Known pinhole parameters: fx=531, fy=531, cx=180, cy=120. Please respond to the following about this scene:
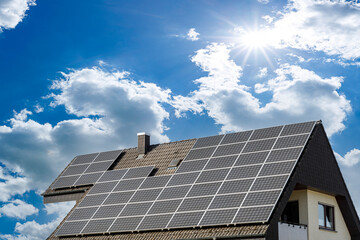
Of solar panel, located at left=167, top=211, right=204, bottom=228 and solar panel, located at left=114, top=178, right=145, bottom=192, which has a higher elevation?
solar panel, located at left=114, top=178, right=145, bottom=192

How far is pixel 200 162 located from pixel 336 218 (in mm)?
8105

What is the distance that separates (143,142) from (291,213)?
1184cm

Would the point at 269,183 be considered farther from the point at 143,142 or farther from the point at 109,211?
the point at 143,142

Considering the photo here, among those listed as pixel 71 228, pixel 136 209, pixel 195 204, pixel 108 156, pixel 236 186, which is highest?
pixel 108 156

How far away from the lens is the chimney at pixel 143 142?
3491 cm

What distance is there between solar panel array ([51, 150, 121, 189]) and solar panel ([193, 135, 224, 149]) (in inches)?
268

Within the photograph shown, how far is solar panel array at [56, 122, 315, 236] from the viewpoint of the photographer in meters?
24.6

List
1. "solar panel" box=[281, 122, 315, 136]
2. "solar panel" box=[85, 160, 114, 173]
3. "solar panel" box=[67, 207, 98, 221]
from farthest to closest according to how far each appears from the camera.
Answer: "solar panel" box=[85, 160, 114, 173], "solar panel" box=[67, 207, 98, 221], "solar panel" box=[281, 122, 315, 136]

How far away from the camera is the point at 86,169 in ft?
118

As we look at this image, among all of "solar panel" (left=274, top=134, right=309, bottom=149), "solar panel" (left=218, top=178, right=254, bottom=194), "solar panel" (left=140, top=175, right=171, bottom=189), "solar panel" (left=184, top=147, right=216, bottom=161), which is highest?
"solar panel" (left=274, top=134, right=309, bottom=149)

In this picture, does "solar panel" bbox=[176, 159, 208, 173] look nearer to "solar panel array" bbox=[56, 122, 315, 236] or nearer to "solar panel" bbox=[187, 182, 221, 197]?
"solar panel array" bbox=[56, 122, 315, 236]

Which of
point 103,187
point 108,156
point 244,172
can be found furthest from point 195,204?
point 108,156

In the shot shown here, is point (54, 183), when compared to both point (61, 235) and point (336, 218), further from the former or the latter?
point (336, 218)

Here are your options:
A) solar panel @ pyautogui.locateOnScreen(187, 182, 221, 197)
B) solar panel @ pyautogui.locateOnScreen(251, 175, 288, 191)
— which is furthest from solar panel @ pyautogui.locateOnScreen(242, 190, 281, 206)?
solar panel @ pyautogui.locateOnScreen(187, 182, 221, 197)
